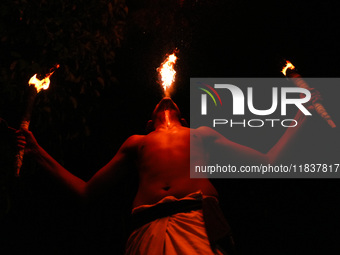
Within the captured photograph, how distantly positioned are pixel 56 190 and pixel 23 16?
2.00 m

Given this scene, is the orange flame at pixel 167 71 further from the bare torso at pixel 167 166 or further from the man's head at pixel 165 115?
the bare torso at pixel 167 166

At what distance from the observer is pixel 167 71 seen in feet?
17.6

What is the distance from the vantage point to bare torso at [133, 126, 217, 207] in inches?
141

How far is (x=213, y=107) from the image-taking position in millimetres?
5906

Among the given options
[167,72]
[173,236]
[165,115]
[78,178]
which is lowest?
[173,236]

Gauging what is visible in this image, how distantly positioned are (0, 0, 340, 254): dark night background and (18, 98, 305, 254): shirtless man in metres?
0.17

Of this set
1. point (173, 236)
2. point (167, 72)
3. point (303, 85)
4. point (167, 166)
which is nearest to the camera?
point (173, 236)

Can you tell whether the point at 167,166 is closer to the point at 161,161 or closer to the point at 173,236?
the point at 161,161

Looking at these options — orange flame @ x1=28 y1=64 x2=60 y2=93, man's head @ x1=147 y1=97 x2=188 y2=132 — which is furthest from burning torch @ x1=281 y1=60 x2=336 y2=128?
orange flame @ x1=28 y1=64 x2=60 y2=93

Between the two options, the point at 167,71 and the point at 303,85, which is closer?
the point at 303,85

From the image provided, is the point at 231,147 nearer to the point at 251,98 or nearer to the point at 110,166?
the point at 110,166

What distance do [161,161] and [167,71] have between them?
1812mm

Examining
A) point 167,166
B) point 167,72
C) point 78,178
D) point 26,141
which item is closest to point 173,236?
point 167,166

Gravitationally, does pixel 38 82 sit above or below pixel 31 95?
above
